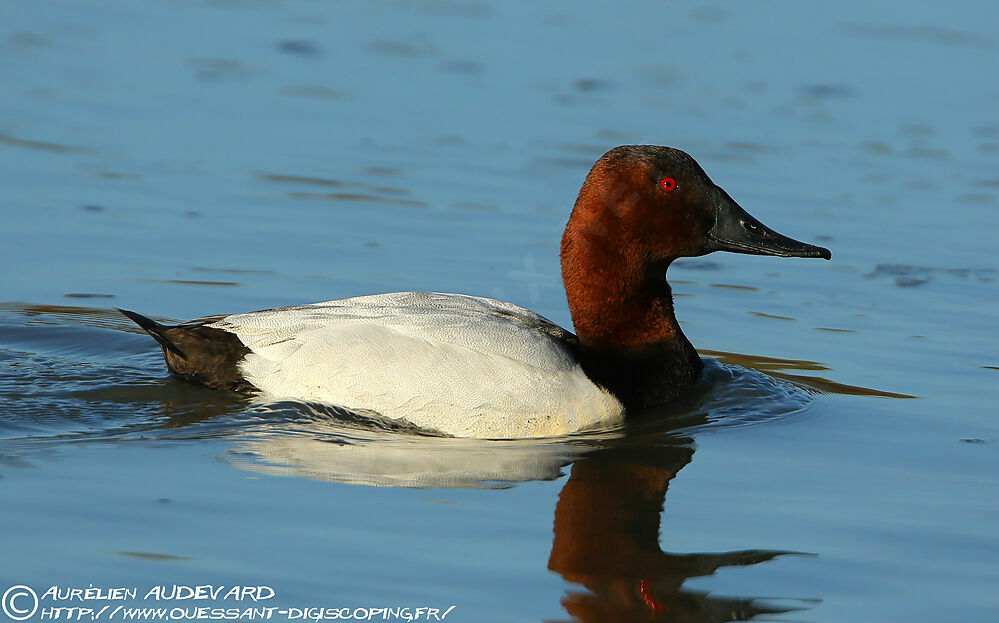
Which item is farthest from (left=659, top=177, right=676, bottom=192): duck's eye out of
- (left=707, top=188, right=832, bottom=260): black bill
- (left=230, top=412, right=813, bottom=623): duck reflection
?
(left=230, top=412, right=813, bottom=623): duck reflection

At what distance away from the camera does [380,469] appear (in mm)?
5660

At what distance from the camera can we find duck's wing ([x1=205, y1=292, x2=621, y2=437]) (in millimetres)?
6215

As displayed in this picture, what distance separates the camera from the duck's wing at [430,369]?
6215 millimetres

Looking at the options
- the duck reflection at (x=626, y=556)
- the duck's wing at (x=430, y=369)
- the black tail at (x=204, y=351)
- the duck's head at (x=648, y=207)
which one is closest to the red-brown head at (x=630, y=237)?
the duck's head at (x=648, y=207)

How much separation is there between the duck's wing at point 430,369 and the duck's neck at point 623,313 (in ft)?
1.28

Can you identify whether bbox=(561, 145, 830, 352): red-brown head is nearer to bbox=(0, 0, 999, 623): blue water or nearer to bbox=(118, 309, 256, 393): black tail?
bbox=(0, 0, 999, 623): blue water

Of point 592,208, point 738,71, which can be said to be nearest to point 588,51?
point 738,71

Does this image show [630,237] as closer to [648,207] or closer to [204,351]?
[648,207]

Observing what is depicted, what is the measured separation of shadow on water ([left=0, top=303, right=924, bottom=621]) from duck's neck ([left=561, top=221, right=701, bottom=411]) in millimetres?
177

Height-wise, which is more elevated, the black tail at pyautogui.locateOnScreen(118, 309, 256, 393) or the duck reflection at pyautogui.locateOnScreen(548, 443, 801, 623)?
the black tail at pyautogui.locateOnScreen(118, 309, 256, 393)

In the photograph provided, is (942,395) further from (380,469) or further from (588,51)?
(588,51)

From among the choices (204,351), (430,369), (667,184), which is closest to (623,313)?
(667,184)

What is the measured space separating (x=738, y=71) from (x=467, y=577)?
8.70 m

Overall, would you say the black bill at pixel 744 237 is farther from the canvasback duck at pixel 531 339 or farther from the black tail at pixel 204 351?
the black tail at pixel 204 351
